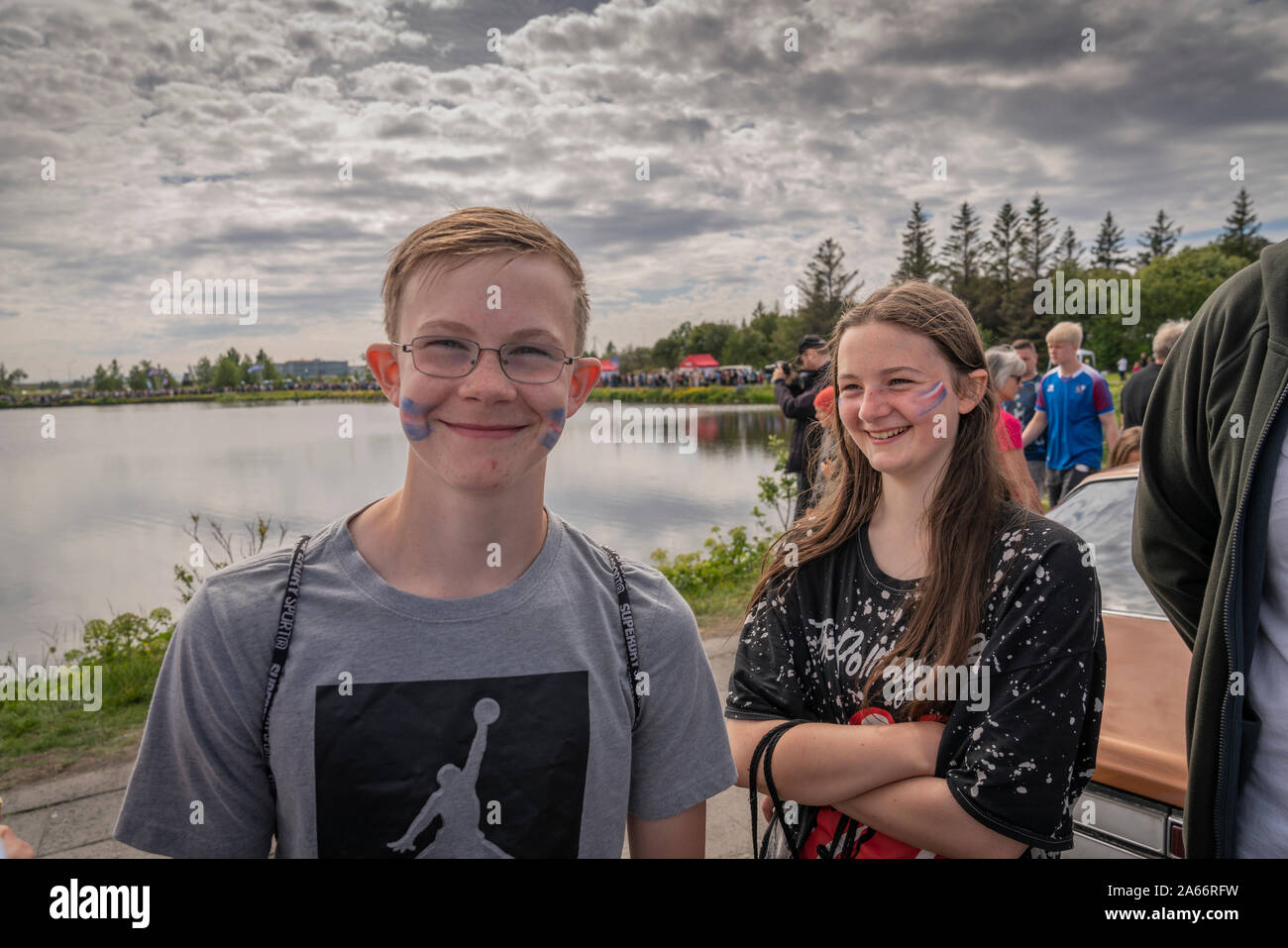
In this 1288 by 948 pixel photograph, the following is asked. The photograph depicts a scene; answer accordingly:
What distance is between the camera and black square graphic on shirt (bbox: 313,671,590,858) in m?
1.31

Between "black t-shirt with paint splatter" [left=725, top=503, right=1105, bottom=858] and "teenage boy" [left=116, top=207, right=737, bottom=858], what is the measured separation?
43cm

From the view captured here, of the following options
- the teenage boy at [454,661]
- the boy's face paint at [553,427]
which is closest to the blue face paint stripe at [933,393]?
the teenage boy at [454,661]

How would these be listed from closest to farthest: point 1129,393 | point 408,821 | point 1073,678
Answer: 1. point 408,821
2. point 1073,678
3. point 1129,393

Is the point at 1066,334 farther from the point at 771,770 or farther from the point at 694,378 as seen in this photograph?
the point at 694,378

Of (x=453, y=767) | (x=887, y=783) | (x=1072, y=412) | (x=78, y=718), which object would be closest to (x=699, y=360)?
(x=1072, y=412)

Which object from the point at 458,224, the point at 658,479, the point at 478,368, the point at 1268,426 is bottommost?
the point at 658,479

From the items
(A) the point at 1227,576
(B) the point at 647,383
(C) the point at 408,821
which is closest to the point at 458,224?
(C) the point at 408,821

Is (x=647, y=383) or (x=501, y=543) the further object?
(x=647, y=383)

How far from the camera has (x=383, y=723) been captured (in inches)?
52.1

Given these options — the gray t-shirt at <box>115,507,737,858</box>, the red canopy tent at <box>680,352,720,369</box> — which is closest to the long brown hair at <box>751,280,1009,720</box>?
the gray t-shirt at <box>115,507,737,858</box>

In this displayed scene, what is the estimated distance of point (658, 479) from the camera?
16297 millimetres

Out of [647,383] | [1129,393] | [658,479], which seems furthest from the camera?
[647,383]

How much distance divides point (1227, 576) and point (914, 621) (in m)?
0.63

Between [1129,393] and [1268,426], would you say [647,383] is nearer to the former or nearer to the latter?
[1129,393]
